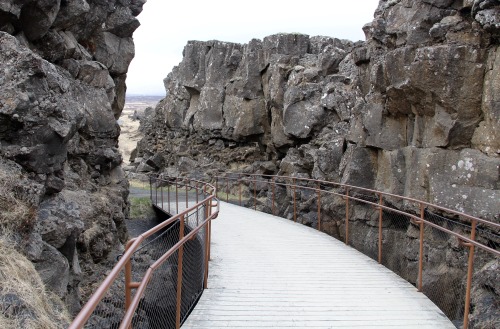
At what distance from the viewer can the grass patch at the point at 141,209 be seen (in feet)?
58.9

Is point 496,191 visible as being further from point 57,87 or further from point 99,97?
point 99,97

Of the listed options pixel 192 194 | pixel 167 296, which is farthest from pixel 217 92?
pixel 167 296

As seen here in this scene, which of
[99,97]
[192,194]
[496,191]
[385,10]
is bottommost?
[192,194]

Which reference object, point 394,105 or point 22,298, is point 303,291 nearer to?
point 22,298

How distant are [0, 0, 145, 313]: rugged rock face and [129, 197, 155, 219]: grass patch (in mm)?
2054

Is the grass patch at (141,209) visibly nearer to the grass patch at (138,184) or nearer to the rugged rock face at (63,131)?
the rugged rock face at (63,131)

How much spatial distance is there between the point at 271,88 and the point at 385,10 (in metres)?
10.2

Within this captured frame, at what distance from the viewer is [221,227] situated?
1223 cm

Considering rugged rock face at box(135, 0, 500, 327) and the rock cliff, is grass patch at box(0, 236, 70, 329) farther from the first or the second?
the rock cliff

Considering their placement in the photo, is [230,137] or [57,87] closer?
[57,87]

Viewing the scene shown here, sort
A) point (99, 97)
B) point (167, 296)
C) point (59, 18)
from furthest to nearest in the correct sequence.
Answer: point (99, 97) < point (59, 18) < point (167, 296)

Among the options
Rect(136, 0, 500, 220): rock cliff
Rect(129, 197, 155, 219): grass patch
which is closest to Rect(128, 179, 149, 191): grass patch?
Rect(136, 0, 500, 220): rock cliff

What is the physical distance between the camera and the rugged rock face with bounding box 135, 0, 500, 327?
30.6ft

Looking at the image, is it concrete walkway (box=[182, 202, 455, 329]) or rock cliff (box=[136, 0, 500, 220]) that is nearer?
concrete walkway (box=[182, 202, 455, 329])
